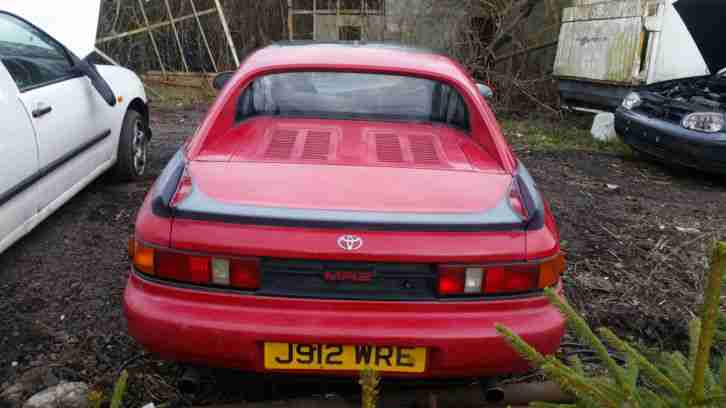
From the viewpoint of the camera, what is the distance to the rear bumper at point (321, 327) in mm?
2066

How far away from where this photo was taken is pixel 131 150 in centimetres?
524

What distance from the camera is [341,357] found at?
6.89 ft

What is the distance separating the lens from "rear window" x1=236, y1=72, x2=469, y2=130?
3090mm

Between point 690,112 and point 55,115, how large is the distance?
5.98 meters

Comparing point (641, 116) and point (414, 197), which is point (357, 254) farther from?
point (641, 116)

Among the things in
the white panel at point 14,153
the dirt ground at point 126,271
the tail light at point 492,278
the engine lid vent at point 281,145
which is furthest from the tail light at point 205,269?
the white panel at point 14,153

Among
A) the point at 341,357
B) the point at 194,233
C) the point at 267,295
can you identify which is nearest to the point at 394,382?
the point at 341,357

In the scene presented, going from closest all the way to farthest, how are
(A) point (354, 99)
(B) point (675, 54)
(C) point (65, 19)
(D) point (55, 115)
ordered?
(A) point (354, 99) → (D) point (55, 115) → (C) point (65, 19) → (B) point (675, 54)

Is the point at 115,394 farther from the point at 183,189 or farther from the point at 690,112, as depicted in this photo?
the point at 690,112

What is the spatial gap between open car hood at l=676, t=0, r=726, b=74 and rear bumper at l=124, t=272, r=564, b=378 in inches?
256

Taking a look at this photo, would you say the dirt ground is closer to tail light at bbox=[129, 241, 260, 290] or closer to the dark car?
the dark car

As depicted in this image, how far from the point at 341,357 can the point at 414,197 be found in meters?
0.63

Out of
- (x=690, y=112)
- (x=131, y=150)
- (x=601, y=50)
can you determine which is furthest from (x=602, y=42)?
(x=131, y=150)

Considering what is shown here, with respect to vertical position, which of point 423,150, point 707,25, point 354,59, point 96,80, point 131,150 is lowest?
point 131,150
